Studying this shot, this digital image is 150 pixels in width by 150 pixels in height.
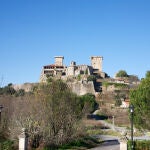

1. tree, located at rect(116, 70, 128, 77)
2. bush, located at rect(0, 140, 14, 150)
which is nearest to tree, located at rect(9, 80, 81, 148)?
bush, located at rect(0, 140, 14, 150)

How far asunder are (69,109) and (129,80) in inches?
3309

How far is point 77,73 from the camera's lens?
110 metres

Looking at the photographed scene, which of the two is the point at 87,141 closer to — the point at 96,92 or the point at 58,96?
the point at 58,96

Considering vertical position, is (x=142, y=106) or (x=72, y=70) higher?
(x=72, y=70)

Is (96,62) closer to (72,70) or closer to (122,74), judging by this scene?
(122,74)

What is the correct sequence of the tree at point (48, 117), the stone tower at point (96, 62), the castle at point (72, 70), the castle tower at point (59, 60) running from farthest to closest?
1. the castle tower at point (59, 60)
2. the stone tower at point (96, 62)
3. the castle at point (72, 70)
4. the tree at point (48, 117)

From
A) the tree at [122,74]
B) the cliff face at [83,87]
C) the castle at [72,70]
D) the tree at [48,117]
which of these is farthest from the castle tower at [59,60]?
the tree at [48,117]

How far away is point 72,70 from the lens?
11088 cm

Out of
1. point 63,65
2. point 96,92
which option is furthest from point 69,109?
point 63,65

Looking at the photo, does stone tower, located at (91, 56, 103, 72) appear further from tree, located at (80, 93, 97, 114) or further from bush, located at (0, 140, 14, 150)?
bush, located at (0, 140, 14, 150)

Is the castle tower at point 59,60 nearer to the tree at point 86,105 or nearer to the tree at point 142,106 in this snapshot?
the tree at point 86,105

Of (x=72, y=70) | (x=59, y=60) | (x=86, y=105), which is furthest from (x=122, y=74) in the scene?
(x=86, y=105)

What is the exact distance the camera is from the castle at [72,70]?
110 m

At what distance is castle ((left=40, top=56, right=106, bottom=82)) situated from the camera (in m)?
110
